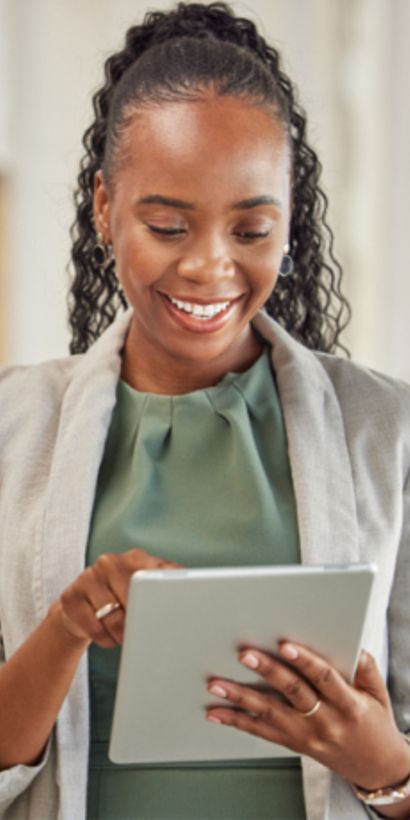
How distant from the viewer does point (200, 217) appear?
5.57ft

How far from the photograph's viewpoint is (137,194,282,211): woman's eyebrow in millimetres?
1698

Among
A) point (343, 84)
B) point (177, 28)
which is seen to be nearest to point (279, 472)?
point (177, 28)

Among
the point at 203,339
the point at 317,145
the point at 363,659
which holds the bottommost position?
the point at 317,145

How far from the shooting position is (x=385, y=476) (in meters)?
1.79

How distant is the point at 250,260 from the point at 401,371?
377cm

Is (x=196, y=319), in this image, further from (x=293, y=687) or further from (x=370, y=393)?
(x=293, y=687)

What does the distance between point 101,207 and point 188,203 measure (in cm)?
25

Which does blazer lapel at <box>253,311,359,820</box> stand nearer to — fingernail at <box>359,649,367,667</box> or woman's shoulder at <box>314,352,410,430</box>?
woman's shoulder at <box>314,352,410,430</box>

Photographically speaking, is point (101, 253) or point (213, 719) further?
point (101, 253)

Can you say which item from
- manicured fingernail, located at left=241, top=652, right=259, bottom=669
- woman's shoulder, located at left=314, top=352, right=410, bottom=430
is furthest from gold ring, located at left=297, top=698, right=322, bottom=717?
woman's shoulder, located at left=314, top=352, right=410, bottom=430

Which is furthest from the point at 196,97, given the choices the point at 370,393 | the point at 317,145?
the point at 317,145

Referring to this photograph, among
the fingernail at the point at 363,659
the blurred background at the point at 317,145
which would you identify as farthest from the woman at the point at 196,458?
the blurred background at the point at 317,145

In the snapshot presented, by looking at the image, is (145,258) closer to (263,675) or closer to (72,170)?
(263,675)

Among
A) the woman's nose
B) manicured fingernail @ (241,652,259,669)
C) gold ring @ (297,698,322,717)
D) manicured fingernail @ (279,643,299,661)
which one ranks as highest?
the woman's nose
